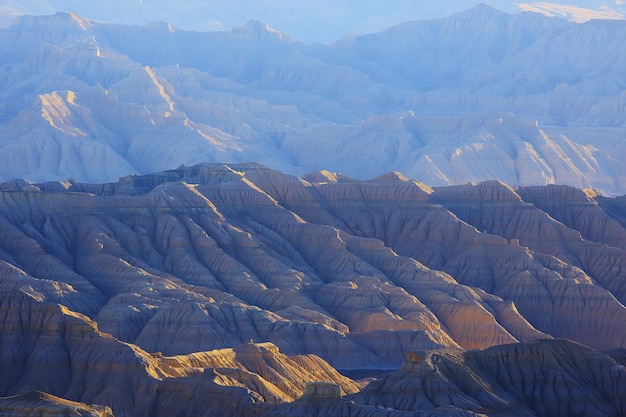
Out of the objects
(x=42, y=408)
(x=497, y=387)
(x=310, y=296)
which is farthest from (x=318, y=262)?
(x=42, y=408)

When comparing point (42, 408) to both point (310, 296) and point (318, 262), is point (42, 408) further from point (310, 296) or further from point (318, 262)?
point (318, 262)

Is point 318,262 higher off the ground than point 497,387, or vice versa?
point 497,387

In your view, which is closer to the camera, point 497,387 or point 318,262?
point 497,387

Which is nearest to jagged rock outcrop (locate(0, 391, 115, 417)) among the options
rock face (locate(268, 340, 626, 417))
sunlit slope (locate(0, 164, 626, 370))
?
rock face (locate(268, 340, 626, 417))

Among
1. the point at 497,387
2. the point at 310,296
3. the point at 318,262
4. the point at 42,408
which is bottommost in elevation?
the point at 318,262

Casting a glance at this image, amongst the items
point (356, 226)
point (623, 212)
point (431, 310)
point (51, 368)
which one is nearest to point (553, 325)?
point (431, 310)

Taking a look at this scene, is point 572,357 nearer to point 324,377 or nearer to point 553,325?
point 324,377

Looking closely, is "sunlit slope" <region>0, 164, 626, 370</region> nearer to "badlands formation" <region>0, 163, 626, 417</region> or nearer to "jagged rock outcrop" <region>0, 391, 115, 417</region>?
"badlands formation" <region>0, 163, 626, 417</region>

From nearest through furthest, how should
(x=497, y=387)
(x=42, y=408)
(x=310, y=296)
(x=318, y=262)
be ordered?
(x=42, y=408), (x=497, y=387), (x=310, y=296), (x=318, y=262)
